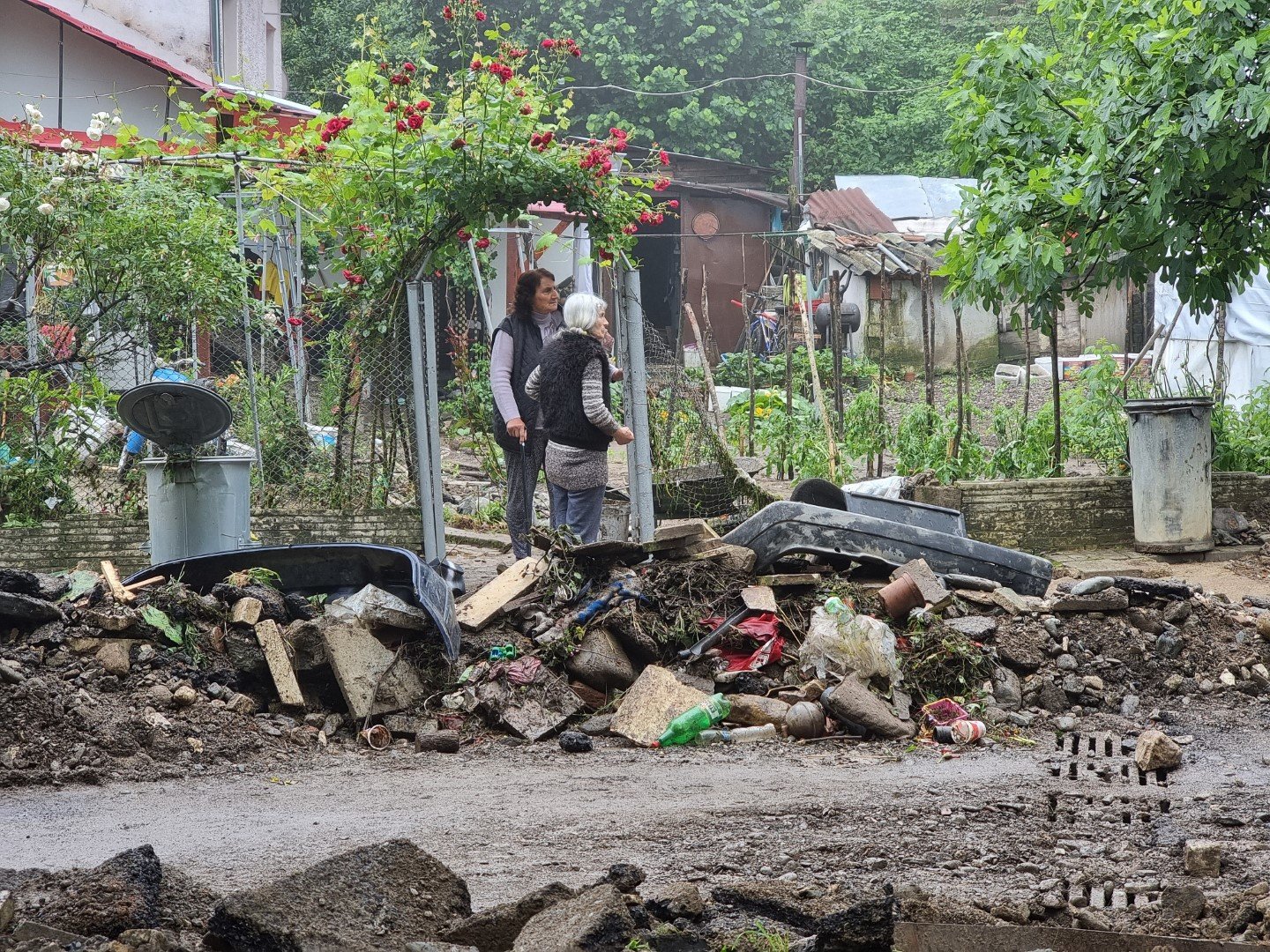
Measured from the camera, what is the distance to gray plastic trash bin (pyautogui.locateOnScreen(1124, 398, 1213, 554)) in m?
10.3

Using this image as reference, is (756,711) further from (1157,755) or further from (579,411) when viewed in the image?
(579,411)

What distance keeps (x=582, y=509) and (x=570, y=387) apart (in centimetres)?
77

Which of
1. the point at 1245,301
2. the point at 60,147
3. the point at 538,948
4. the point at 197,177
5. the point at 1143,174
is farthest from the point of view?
the point at 1245,301

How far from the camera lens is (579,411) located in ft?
25.5

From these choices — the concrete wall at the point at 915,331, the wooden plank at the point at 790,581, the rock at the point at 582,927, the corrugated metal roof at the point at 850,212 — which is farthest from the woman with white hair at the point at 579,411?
the corrugated metal roof at the point at 850,212

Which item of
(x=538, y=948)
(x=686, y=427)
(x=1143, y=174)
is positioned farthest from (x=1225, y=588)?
(x=538, y=948)

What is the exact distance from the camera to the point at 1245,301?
16234 mm

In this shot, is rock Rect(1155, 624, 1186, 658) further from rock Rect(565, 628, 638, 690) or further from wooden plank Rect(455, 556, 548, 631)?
wooden plank Rect(455, 556, 548, 631)

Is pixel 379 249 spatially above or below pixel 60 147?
below

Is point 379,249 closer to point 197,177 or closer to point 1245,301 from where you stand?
point 197,177

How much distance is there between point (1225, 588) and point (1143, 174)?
3400 mm

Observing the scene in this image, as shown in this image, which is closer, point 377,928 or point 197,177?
point 377,928

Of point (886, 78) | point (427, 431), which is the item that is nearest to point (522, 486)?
point (427, 431)

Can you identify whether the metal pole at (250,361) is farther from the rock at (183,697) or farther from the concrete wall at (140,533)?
the rock at (183,697)
